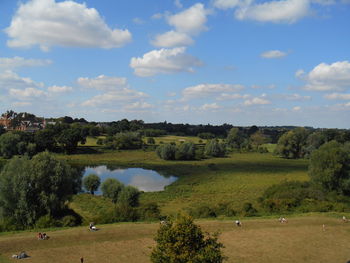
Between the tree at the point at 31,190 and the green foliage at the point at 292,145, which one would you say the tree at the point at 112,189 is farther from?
the green foliage at the point at 292,145

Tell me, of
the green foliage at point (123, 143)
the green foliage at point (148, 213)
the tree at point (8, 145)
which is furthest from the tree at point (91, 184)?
the green foliage at point (123, 143)

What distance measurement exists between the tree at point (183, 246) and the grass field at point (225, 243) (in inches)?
274

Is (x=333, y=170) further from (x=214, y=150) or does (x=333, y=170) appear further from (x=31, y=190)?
(x=214, y=150)

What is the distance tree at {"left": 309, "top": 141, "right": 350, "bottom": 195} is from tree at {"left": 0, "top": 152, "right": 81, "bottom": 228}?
3722 cm

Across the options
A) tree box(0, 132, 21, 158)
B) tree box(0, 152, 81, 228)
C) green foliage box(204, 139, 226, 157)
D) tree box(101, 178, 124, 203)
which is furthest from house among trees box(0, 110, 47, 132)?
tree box(0, 152, 81, 228)

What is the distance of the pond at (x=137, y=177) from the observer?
7006 centimetres

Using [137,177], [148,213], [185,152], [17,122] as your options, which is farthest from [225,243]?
[17,122]

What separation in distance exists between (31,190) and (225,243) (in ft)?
70.1

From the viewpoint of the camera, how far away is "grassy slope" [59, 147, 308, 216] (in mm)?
52844

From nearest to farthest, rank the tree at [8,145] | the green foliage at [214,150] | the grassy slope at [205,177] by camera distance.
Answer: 1. the grassy slope at [205,177]
2. the tree at [8,145]
3. the green foliage at [214,150]

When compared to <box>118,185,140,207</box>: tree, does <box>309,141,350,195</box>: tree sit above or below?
above

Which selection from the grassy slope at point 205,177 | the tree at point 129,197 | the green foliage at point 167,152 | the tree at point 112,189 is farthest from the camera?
the green foliage at point 167,152

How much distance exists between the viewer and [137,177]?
81125mm

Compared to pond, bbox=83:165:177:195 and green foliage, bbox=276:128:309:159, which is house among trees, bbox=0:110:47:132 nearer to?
pond, bbox=83:165:177:195
